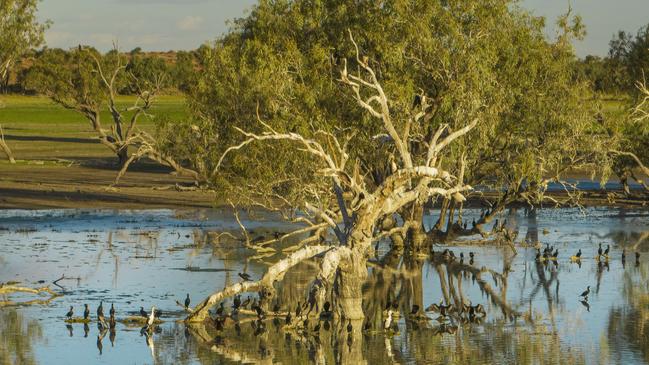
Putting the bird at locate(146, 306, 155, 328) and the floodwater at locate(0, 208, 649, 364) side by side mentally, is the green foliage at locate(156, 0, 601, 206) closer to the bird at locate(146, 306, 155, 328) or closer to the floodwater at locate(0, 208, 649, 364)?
the floodwater at locate(0, 208, 649, 364)

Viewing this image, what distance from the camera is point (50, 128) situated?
100812 millimetres

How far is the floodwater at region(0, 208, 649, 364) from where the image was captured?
969 inches

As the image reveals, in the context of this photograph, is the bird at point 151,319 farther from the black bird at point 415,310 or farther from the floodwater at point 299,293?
the black bird at point 415,310

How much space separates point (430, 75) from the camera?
36.2 meters

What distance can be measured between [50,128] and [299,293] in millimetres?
72579

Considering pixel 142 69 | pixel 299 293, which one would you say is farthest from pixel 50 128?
pixel 299 293

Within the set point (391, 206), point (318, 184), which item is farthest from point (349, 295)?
point (318, 184)

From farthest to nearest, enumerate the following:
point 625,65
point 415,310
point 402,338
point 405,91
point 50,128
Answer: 1. point 50,128
2. point 625,65
3. point 405,91
4. point 415,310
5. point 402,338

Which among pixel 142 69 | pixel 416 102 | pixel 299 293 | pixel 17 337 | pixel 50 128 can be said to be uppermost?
pixel 142 69

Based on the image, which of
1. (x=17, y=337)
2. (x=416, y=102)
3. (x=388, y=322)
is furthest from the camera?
(x=416, y=102)

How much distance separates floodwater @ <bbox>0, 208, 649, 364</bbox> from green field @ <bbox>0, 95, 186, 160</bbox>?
9.05 m

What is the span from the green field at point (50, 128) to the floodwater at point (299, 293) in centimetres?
905

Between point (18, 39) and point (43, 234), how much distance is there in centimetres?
2792

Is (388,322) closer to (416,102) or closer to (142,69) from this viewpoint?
(416,102)
